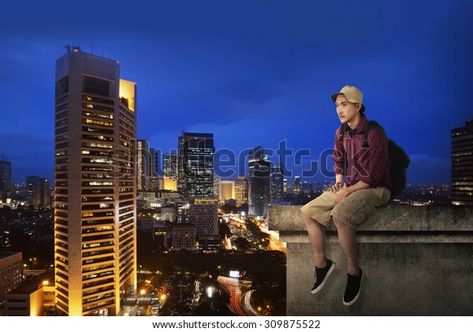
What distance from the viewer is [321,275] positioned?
1711 mm

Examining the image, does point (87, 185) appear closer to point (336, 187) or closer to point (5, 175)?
point (5, 175)

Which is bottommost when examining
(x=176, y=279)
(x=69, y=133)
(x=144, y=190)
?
(x=176, y=279)

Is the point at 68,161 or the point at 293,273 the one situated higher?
the point at 68,161

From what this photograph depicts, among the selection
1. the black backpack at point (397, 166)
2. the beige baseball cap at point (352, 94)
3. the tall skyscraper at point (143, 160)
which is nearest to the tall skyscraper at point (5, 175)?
the tall skyscraper at point (143, 160)

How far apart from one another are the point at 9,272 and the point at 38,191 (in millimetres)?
20772

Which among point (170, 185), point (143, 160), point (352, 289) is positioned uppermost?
point (143, 160)

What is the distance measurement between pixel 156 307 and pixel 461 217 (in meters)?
12.8

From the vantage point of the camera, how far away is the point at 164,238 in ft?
80.8

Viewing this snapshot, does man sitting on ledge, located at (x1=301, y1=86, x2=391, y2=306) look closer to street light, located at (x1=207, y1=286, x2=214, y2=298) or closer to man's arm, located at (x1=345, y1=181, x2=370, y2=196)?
man's arm, located at (x1=345, y1=181, x2=370, y2=196)

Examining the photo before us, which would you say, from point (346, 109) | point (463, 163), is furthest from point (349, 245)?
point (463, 163)
